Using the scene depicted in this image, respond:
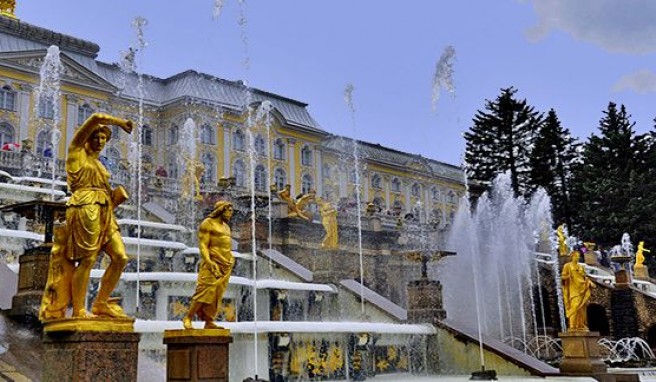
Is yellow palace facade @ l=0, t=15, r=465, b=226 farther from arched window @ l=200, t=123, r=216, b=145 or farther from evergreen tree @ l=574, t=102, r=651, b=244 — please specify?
evergreen tree @ l=574, t=102, r=651, b=244

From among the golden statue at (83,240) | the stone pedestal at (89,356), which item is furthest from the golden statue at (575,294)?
the golden statue at (83,240)

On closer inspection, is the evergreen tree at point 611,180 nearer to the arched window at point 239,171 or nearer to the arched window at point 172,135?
the arched window at point 239,171

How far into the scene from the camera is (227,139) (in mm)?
57000

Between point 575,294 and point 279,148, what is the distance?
46.5 meters

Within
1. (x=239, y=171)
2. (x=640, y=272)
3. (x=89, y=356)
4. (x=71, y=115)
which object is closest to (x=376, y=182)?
(x=239, y=171)

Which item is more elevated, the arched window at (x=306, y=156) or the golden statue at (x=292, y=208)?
the arched window at (x=306, y=156)

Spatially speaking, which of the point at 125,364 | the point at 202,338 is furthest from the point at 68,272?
the point at 202,338

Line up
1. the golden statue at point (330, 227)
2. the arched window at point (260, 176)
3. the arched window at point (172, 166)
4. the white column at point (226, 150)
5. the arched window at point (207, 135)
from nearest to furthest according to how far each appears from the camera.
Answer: the golden statue at point (330, 227) < the arched window at point (172, 166) < the arched window at point (207, 135) < the white column at point (226, 150) < the arched window at point (260, 176)

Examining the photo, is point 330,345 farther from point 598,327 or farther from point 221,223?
point 598,327

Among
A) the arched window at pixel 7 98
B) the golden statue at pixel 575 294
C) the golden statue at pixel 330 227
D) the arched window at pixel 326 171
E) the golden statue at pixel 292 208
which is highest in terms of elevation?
the arched window at pixel 7 98

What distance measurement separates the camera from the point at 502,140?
6194 centimetres

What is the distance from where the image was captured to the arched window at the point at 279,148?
61031 mm

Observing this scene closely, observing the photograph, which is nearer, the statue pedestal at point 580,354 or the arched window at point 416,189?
the statue pedestal at point 580,354

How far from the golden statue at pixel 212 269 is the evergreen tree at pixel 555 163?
53022 millimetres
